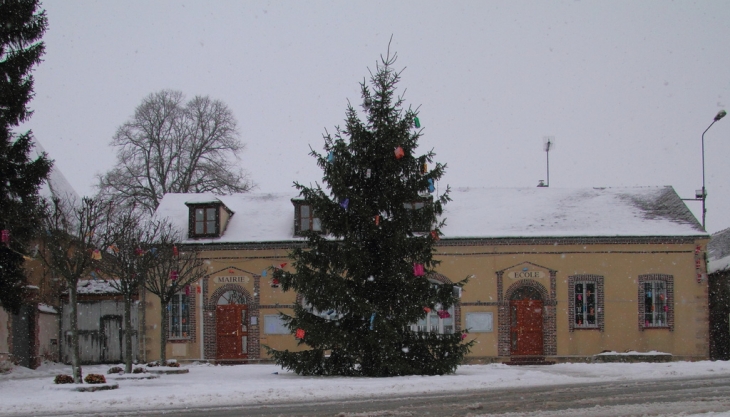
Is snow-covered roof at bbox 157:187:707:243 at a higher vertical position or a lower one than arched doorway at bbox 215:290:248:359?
higher

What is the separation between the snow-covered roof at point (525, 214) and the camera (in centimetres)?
2625

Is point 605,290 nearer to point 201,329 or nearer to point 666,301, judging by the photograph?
point 666,301

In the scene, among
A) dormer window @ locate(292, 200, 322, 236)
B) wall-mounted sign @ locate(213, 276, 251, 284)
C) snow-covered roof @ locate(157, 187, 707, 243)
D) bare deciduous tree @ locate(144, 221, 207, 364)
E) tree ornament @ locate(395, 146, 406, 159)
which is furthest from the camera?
dormer window @ locate(292, 200, 322, 236)

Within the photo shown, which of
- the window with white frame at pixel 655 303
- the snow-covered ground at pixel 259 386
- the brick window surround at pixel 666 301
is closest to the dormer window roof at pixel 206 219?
→ the snow-covered ground at pixel 259 386

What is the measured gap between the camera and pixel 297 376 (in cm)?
1830

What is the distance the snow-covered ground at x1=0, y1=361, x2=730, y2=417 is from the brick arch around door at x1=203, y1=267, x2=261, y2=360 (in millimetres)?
5448

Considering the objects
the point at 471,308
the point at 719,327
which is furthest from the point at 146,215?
the point at 719,327

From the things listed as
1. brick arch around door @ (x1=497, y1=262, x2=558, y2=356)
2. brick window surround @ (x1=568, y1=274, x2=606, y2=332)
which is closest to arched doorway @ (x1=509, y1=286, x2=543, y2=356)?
brick arch around door @ (x1=497, y1=262, x2=558, y2=356)

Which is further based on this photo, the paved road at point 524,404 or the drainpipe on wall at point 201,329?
the drainpipe on wall at point 201,329

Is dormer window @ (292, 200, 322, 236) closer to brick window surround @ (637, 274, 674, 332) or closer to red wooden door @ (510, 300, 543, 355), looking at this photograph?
red wooden door @ (510, 300, 543, 355)

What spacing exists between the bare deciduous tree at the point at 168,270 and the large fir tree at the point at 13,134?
345 cm

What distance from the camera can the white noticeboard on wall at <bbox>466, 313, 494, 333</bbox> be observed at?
84.7ft

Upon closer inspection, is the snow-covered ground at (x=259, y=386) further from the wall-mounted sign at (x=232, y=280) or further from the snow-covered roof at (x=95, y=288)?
→ the snow-covered roof at (x=95, y=288)

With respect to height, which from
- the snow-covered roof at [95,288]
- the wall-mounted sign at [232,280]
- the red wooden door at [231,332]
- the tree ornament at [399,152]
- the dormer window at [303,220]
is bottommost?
the red wooden door at [231,332]
